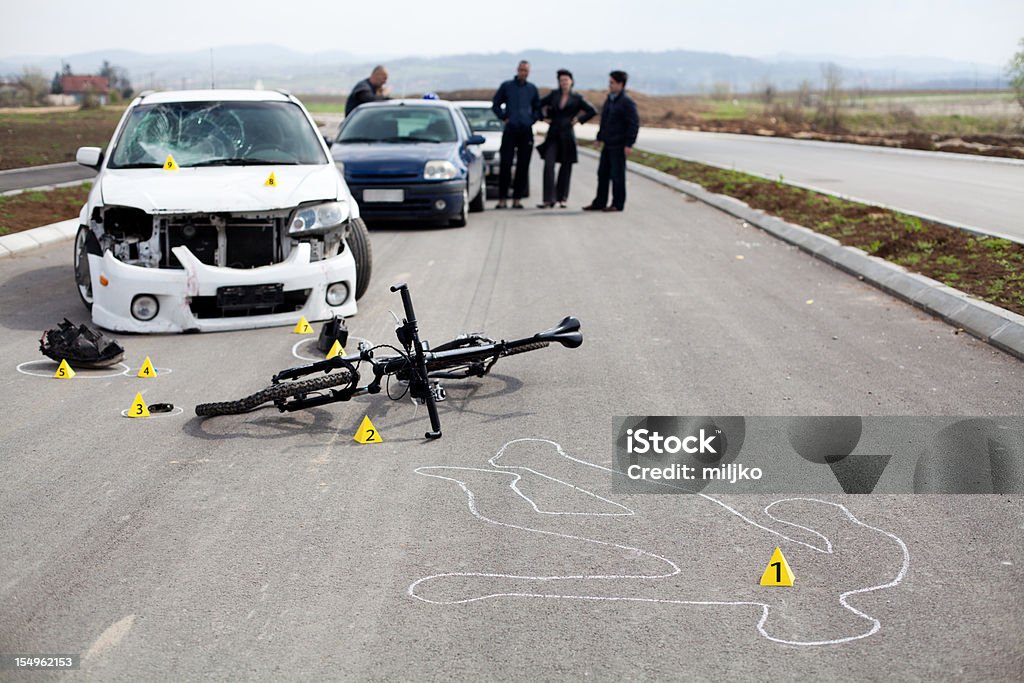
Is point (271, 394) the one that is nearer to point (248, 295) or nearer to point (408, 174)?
point (248, 295)

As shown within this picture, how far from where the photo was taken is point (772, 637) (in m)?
3.81

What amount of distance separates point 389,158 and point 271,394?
9709 mm

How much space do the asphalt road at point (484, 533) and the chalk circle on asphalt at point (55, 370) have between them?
29 mm

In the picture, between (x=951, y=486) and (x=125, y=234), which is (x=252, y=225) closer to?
(x=125, y=234)

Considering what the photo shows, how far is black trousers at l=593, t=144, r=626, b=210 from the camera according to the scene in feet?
56.6

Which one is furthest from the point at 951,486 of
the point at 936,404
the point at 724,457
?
the point at 936,404

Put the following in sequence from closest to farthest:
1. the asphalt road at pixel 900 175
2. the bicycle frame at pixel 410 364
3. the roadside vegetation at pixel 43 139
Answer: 1. the bicycle frame at pixel 410 364
2. the asphalt road at pixel 900 175
3. the roadside vegetation at pixel 43 139

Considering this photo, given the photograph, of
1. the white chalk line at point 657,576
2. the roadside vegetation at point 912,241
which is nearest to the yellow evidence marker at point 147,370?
the white chalk line at point 657,576

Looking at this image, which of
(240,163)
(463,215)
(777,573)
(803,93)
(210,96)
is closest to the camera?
(777,573)

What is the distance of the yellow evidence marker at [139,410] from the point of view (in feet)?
21.4

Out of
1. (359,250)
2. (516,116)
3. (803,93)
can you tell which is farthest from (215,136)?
(803,93)

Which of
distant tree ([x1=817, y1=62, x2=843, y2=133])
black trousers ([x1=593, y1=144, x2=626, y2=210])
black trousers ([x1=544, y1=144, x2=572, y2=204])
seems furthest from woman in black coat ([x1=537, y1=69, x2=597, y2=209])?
distant tree ([x1=817, y1=62, x2=843, y2=133])

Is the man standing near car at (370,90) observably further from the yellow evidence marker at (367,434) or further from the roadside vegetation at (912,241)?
the yellow evidence marker at (367,434)

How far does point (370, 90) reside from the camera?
18625 mm
